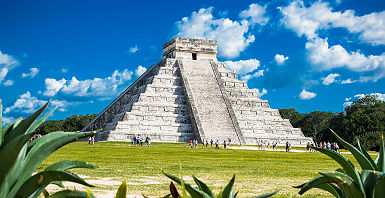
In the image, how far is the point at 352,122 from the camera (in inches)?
1939

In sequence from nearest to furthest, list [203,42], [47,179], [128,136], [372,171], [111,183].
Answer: [47,179]
[372,171]
[111,183]
[128,136]
[203,42]

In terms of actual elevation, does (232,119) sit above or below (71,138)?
above

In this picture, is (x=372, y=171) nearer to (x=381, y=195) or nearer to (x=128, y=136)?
(x=381, y=195)

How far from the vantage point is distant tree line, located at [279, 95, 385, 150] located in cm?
4372

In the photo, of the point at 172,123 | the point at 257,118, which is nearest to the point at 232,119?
the point at 257,118

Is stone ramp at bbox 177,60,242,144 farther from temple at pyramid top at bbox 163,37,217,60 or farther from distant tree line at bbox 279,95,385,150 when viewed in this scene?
distant tree line at bbox 279,95,385,150

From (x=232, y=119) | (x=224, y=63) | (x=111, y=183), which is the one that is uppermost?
(x=224, y=63)

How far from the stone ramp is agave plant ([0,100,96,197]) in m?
29.1

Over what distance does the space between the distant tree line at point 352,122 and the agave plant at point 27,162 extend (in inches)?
1429

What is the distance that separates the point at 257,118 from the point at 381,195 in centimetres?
3299

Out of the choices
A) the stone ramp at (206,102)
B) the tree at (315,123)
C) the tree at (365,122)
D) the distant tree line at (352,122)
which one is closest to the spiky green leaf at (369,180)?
the stone ramp at (206,102)

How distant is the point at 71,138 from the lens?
1895mm

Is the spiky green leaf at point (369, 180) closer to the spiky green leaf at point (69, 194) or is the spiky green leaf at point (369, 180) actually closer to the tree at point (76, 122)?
the spiky green leaf at point (69, 194)

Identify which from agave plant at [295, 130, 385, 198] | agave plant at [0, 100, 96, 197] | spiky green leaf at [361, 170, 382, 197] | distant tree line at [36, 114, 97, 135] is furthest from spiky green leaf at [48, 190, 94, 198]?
distant tree line at [36, 114, 97, 135]
